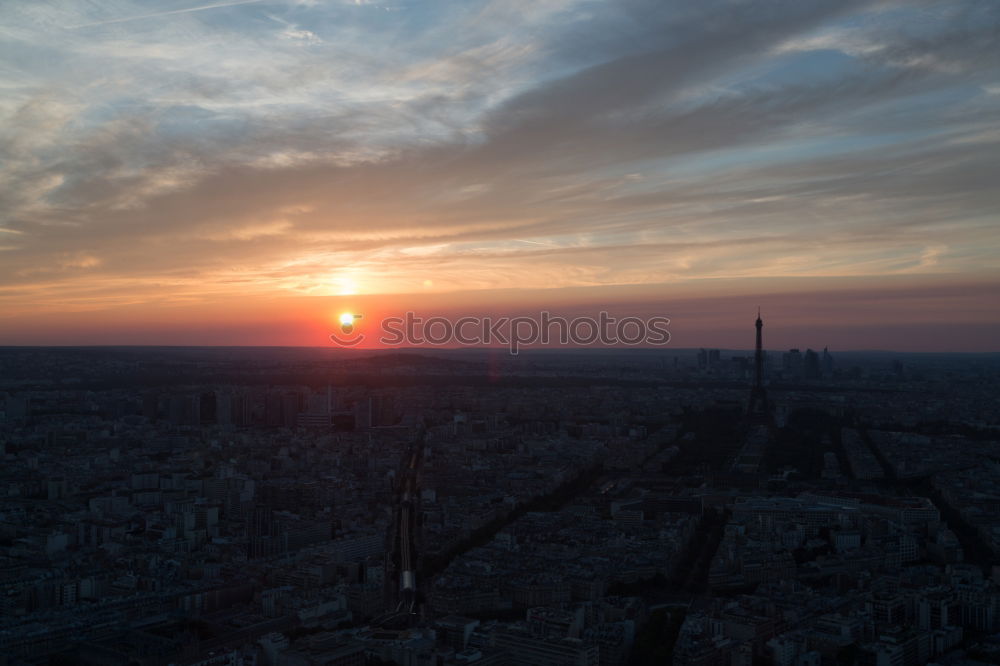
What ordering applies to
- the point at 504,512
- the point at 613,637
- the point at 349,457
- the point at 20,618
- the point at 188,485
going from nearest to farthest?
the point at 613,637
the point at 20,618
the point at 504,512
the point at 188,485
the point at 349,457

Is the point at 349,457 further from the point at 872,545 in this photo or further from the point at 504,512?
the point at 872,545

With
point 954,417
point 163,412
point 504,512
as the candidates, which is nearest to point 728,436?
point 954,417

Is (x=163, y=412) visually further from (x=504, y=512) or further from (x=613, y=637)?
(x=613, y=637)

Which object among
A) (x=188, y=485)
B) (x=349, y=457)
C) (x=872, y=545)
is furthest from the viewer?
(x=349, y=457)

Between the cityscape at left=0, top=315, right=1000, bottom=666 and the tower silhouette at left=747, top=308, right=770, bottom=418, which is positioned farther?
the tower silhouette at left=747, top=308, right=770, bottom=418

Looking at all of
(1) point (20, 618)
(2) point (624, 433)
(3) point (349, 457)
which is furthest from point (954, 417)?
(1) point (20, 618)

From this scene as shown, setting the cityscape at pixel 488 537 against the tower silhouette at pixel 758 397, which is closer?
the cityscape at pixel 488 537

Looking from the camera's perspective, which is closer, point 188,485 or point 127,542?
point 127,542

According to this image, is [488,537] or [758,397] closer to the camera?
[488,537]

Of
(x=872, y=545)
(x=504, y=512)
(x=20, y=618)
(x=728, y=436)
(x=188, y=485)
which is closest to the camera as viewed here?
(x=20, y=618)
